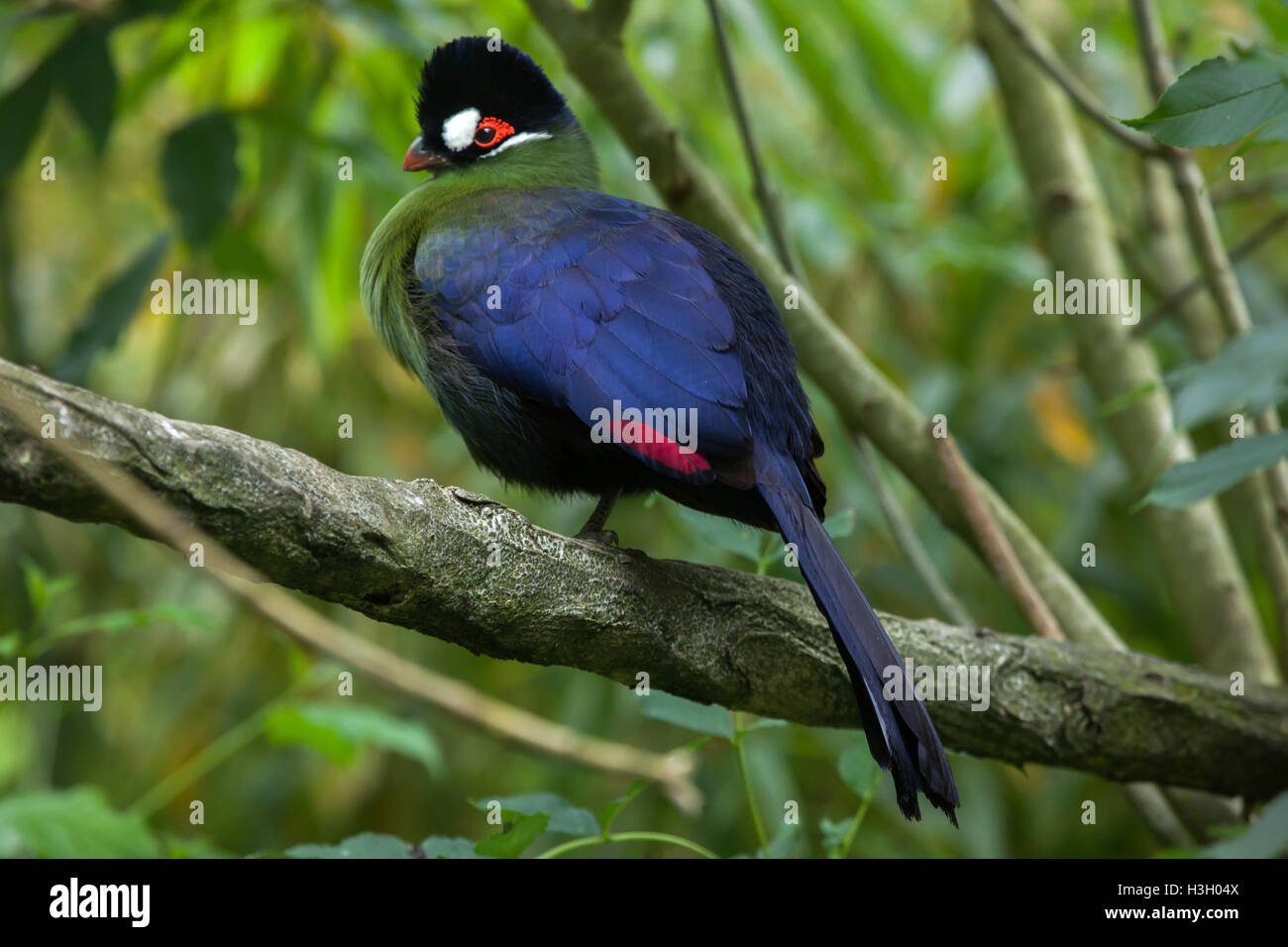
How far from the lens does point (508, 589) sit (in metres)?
1.51

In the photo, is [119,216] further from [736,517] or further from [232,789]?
[736,517]

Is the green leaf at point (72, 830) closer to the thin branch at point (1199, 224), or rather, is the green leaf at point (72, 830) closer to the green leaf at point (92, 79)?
the green leaf at point (92, 79)

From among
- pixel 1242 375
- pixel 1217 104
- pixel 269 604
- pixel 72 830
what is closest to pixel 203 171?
pixel 269 604

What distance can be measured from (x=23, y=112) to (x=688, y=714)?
1.83 m

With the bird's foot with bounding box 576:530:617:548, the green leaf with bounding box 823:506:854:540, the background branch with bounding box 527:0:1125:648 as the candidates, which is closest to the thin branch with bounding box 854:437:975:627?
the background branch with bounding box 527:0:1125:648

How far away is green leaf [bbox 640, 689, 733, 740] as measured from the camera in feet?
5.44

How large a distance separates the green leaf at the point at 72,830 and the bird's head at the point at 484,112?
1.33 meters

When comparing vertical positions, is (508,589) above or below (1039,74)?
below

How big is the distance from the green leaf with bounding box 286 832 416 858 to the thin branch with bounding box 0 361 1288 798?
0.29 m

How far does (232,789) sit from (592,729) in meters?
1.65

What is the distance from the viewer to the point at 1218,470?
4.58 ft

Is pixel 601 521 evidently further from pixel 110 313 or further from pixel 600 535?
pixel 110 313

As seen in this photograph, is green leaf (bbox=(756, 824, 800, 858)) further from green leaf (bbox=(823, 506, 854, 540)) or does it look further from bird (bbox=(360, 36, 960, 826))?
green leaf (bbox=(823, 506, 854, 540))
